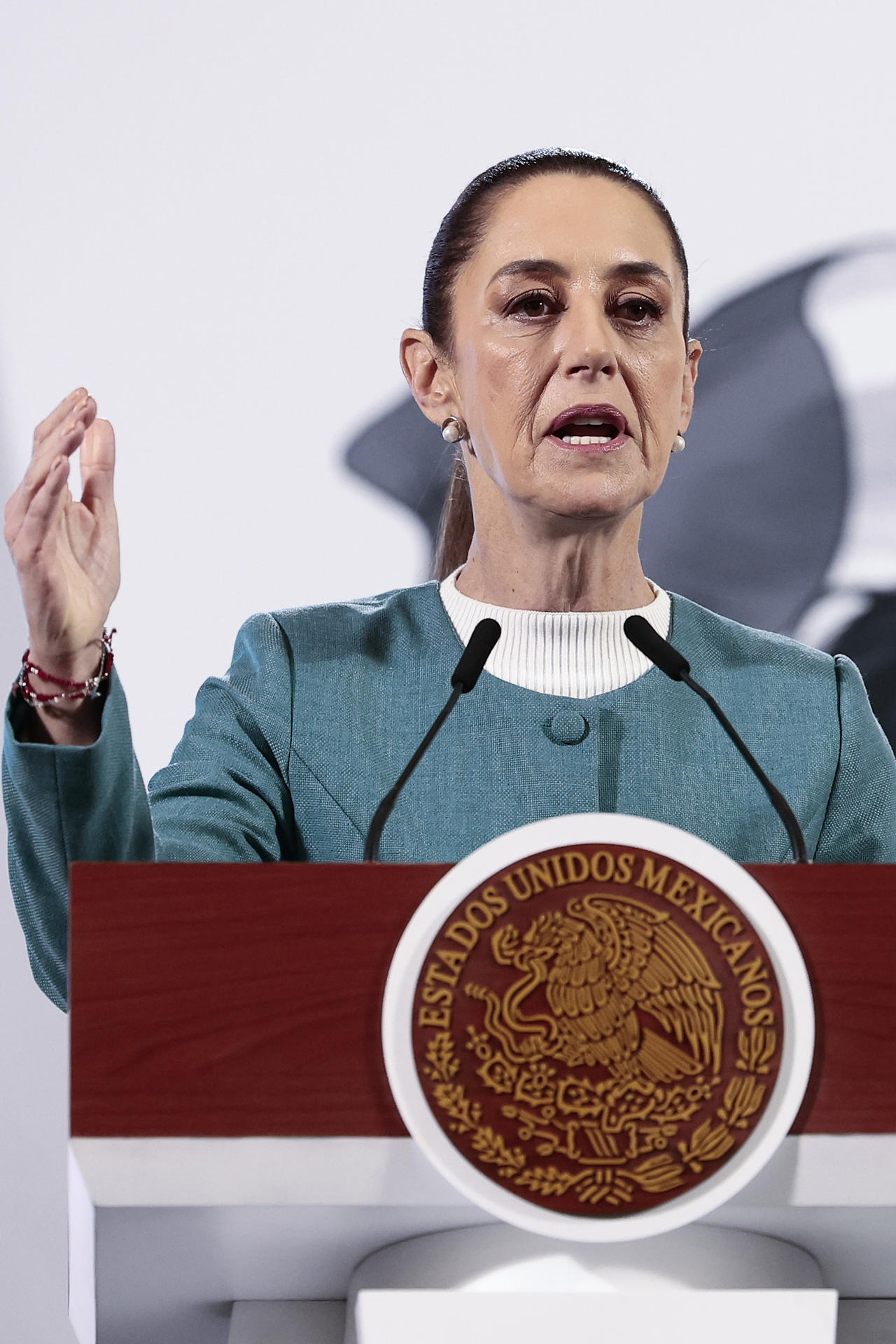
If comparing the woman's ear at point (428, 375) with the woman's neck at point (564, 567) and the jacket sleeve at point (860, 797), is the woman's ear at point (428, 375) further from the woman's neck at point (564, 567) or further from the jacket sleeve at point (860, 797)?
the jacket sleeve at point (860, 797)

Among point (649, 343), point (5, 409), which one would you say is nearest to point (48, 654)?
point (649, 343)

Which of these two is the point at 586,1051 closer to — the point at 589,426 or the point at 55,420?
the point at 55,420

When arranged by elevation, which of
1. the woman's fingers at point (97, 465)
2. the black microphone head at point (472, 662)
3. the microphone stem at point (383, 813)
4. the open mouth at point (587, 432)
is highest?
the open mouth at point (587, 432)

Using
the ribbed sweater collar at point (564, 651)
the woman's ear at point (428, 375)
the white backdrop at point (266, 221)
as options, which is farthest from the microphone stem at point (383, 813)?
the white backdrop at point (266, 221)

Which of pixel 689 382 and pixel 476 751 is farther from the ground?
pixel 689 382

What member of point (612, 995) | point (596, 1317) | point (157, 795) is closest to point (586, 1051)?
point (612, 995)

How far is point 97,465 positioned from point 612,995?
1.98 ft

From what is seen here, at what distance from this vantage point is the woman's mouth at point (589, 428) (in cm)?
147

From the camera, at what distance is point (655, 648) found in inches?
46.8

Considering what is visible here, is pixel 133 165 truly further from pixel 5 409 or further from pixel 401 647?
pixel 401 647

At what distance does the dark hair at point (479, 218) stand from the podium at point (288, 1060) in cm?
94

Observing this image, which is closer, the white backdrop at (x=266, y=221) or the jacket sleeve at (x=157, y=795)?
the jacket sleeve at (x=157, y=795)

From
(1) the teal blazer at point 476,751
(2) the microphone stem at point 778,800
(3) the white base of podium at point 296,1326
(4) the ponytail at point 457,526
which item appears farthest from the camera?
(4) the ponytail at point 457,526

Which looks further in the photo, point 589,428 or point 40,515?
point 589,428
